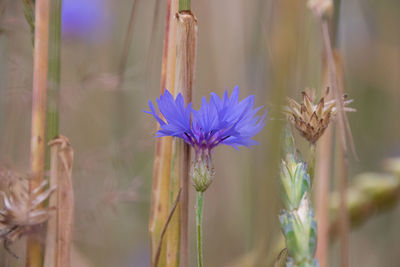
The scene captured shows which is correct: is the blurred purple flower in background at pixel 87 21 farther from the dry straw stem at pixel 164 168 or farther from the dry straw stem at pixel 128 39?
the dry straw stem at pixel 164 168

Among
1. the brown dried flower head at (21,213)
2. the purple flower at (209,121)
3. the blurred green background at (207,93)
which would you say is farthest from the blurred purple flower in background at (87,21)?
the purple flower at (209,121)

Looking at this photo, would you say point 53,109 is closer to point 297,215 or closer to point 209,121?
point 209,121

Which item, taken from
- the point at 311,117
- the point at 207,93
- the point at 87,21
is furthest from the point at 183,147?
the point at 87,21

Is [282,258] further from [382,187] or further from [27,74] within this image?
[27,74]

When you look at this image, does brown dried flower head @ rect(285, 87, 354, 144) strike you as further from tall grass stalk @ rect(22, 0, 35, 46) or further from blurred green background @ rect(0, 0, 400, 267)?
tall grass stalk @ rect(22, 0, 35, 46)

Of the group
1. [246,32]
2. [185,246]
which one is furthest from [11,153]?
[246,32]

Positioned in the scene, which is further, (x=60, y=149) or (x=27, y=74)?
(x=27, y=74)
